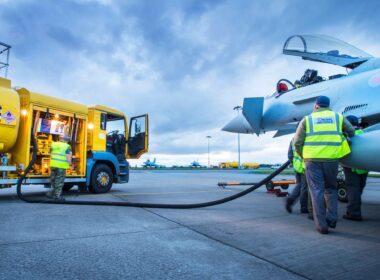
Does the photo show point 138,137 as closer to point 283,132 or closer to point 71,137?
point 71,137

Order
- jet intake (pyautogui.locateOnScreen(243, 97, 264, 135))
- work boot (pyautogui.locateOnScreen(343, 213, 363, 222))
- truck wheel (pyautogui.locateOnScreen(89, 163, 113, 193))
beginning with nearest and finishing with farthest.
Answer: work boot (pyautogui.locateOnScreen(343, 213, 363, 222))
jet intake (pyautogui.locateOnScreen(243, 97, 264, 135))
truck wheel (pyautogui.locateOnScreen(89, 163, 113, 193))

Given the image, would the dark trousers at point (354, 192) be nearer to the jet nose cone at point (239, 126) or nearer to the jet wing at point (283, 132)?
the jet wing at point (283, 132)

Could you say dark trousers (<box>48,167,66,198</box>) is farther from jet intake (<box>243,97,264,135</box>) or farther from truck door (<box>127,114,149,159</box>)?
jet intake (<box>243,97,264,135</box>)

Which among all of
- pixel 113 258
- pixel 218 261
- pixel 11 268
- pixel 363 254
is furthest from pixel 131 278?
pixel 363 254

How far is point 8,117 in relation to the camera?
6.26 m

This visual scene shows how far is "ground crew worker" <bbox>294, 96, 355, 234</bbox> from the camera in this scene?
3.44m

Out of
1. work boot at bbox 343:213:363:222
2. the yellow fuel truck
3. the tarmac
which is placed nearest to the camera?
the tarmac

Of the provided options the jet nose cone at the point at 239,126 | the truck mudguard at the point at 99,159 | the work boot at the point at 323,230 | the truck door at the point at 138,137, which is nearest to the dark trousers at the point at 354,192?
the work boot at the point at 323,230

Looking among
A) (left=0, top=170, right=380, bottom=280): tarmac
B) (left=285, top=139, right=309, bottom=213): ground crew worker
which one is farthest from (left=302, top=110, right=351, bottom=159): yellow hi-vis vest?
(left=285, top=139, right=309, bottom=213): ground crew worker

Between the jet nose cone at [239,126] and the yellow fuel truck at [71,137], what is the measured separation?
2819 mm

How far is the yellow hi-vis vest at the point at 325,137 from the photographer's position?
3414mm

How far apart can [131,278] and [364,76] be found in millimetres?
5810

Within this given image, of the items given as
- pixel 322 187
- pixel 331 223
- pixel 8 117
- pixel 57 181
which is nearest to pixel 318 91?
pixel 322 187

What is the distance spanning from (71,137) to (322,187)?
6.74m
